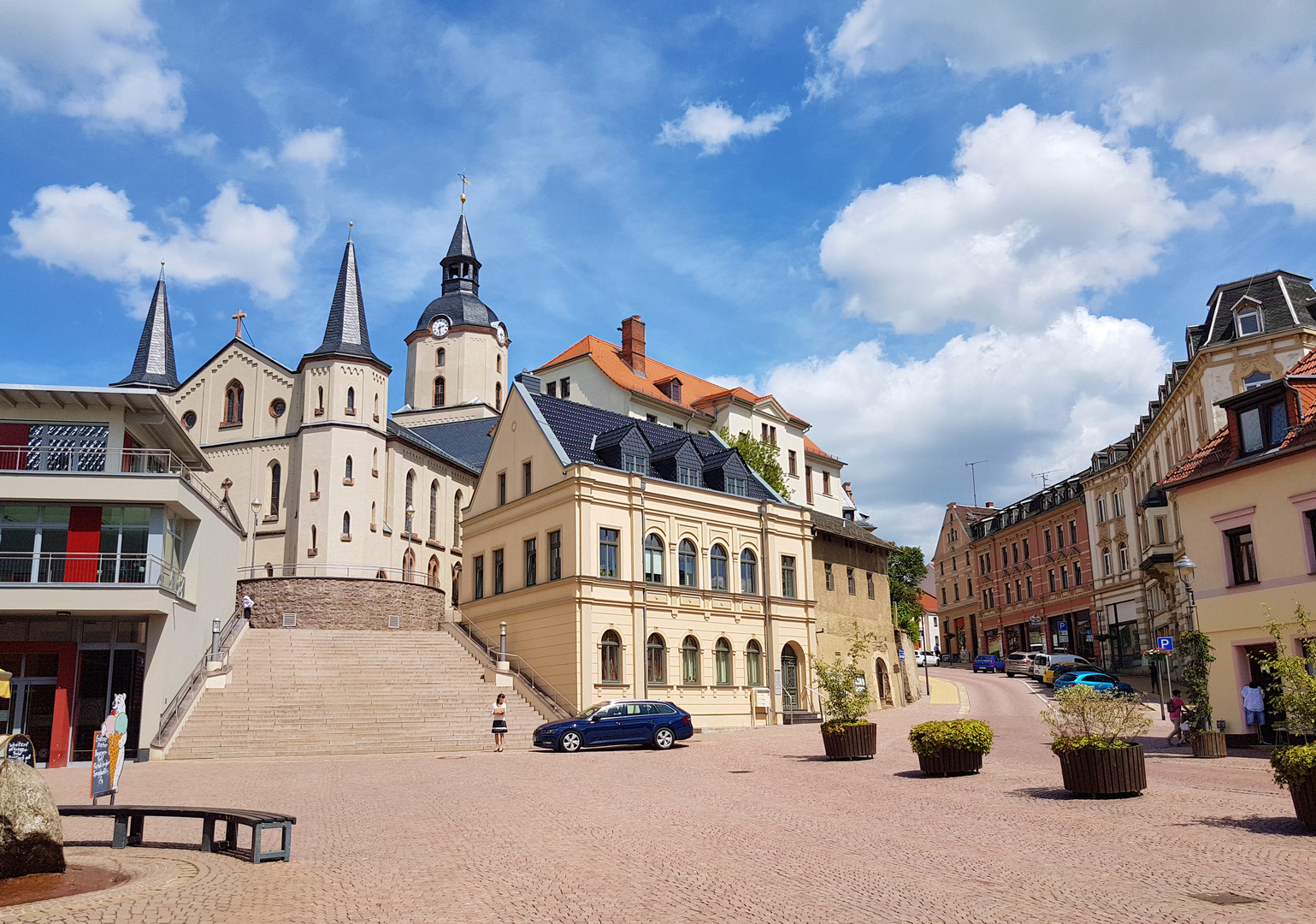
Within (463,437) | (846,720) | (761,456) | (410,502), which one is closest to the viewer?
(846,720)

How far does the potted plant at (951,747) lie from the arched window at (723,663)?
834 inches

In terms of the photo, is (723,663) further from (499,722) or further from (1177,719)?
(1177,719)

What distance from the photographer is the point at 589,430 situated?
136 feet

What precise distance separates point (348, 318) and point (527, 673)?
92.9ft

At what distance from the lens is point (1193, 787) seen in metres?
16.3

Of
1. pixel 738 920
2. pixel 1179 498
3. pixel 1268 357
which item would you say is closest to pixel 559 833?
pixel 738 920

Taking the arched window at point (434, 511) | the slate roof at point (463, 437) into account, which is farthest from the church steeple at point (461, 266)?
the arched window at point (434, 511)

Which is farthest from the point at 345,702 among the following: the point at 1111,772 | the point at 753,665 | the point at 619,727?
the point at 1111,772

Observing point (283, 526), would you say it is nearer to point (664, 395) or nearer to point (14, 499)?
point (664, 395)

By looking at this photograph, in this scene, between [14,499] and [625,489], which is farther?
[625,489]

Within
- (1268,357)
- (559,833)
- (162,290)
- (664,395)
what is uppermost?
(162,290)

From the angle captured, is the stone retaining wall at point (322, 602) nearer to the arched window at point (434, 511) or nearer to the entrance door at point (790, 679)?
the arched window at point (434, 511)

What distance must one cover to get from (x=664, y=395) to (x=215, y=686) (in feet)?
107

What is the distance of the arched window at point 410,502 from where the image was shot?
58500mm
